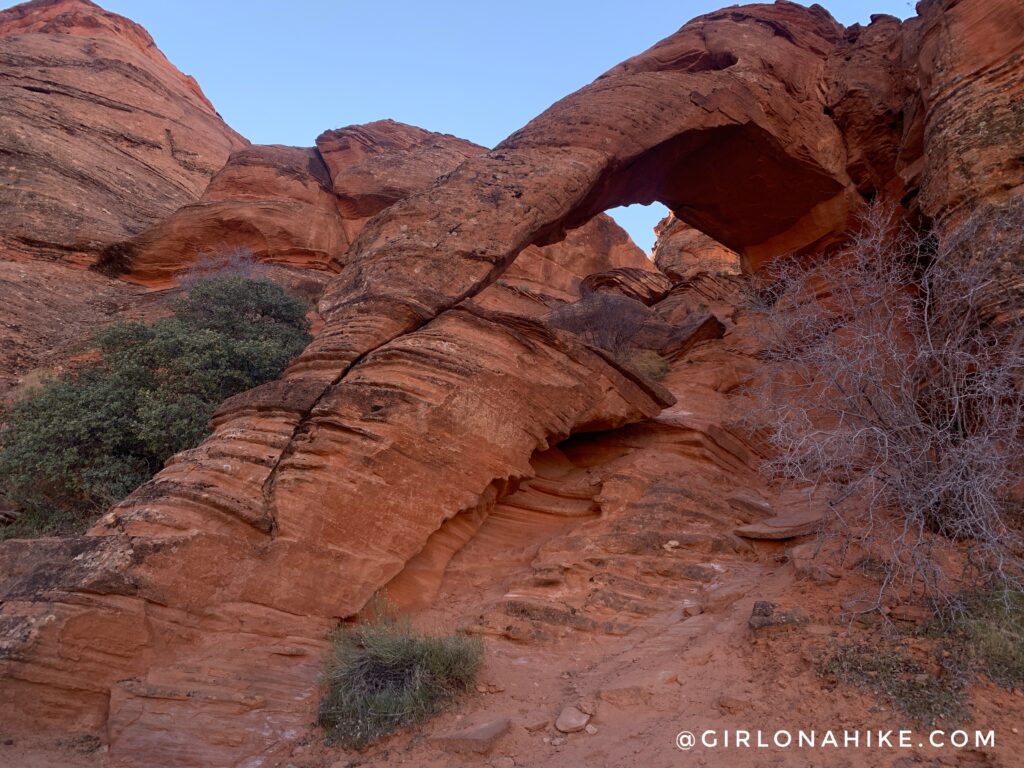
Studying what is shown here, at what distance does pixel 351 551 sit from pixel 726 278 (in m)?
14.2

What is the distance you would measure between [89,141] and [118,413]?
15904 millimetres

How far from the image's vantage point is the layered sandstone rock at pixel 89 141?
1709 centimetres

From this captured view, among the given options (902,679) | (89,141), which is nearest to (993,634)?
(902,679)

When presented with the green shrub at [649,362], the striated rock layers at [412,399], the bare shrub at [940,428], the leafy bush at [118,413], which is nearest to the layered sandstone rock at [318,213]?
the leafy bush at [118,413]

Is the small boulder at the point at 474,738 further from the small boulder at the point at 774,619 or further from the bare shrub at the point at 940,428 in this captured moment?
the bare shrub at the point at 940,428

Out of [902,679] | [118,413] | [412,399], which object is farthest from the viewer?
[118,413]

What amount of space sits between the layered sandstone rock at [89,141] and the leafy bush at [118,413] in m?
7.46

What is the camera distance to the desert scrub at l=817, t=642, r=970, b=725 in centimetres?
359

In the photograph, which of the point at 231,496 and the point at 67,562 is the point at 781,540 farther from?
the point at 67,562

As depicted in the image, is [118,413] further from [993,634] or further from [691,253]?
[691,253]

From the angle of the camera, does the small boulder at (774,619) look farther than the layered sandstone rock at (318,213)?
No

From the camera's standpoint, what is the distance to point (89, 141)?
827 inches

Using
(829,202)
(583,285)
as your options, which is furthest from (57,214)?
(829,202)

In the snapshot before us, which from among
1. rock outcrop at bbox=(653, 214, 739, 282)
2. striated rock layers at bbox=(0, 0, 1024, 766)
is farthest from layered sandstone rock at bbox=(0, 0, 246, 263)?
rock outcrop at bbox=(653, 214, 739, 282)
